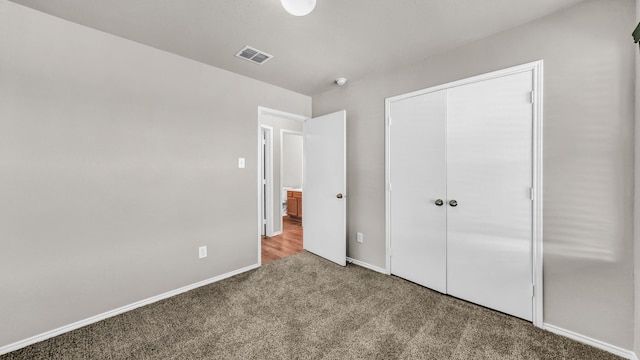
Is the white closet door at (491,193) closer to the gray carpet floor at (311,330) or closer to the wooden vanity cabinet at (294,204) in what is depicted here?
the gray carpet floor at (311,330)

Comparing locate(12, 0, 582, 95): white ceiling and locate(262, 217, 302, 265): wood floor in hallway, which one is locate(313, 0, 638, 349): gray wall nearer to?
locate(12, 0, 582, 95): white ceiling

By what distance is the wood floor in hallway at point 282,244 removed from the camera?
3521 millimetres

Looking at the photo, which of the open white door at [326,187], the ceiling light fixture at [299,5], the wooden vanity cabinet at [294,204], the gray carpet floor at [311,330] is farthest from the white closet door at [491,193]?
the wooden vanity cabinet at [294,204]

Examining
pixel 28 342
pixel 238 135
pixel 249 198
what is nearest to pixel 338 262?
pixel 249 198

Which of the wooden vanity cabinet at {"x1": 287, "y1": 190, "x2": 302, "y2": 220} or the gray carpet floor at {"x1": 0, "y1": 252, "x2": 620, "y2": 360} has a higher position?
the wooden vanity cabinet at {"x1": 287, "y1": 190, "x2": 302, "y2": 220}

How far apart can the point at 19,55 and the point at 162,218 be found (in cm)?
151

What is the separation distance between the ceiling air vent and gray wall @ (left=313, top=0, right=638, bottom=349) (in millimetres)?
2081

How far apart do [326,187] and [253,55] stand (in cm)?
178

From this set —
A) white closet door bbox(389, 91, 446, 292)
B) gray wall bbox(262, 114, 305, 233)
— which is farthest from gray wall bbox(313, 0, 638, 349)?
gray wall bbox(262, 114, 305, 233)

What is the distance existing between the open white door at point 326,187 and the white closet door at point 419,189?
2.06ft

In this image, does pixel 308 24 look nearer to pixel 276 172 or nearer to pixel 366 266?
pixel 366 266

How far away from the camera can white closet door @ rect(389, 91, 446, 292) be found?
2387mm

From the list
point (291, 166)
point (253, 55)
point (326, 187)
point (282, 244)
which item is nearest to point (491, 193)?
point (326, 187)

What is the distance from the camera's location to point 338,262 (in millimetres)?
3137
